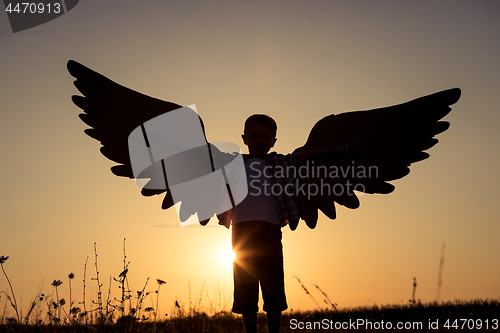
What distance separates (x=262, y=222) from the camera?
3.38 m

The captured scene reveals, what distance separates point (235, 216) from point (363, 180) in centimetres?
124

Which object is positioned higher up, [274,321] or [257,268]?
[257,268]

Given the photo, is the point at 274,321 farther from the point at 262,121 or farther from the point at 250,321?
the point at 262,121

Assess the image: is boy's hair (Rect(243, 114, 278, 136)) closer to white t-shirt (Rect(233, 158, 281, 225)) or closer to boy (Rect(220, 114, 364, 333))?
boy (Rect(220, 114, 364, 333))

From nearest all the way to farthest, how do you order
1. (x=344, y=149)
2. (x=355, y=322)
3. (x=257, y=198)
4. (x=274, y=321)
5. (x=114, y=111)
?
(x=274, y=321), (x=344, y=149), (x=257, y=198), (x=114, y=111), (x=355, y=322)

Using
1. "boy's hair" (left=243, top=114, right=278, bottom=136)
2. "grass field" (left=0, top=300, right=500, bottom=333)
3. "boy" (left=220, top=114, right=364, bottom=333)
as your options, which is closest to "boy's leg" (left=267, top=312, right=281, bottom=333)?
"boy" (left=220, top=114, right=364, bottom=333)

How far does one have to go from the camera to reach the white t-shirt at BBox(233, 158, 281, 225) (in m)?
3.41

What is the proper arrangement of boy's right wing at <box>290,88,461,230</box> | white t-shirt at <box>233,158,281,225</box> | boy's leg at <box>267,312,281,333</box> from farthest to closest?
boy's right wing at <box>290,88,461,230</box> < white t-shirt at <box>233,158,281,225</box> < boy's leg at <box>267,312,281,333</box>

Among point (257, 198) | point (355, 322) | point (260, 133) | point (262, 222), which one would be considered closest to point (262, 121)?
point (260, 133)

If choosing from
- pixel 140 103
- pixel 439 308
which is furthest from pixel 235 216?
pixel 439 308

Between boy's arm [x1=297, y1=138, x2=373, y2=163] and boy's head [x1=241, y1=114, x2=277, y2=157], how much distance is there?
0.37 m

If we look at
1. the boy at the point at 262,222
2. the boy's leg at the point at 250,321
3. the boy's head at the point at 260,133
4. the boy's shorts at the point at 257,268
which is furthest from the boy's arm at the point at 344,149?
the boy's leg at the point at 250,321

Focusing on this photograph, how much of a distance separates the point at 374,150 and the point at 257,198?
1.09 meters

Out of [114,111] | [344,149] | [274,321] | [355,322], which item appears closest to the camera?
[274,321]
